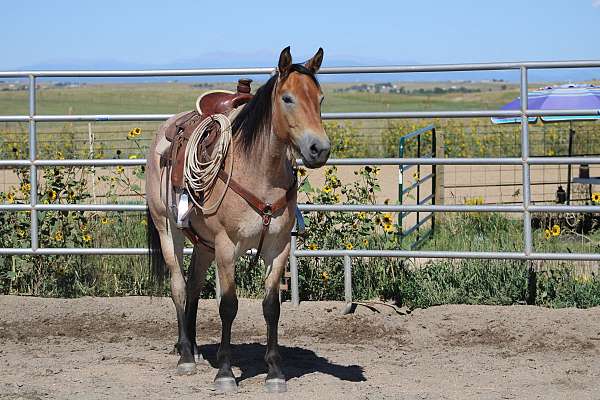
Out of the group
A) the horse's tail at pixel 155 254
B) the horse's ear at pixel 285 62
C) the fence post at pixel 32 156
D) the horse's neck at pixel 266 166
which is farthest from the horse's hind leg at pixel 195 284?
the fence post at pixel 32 156

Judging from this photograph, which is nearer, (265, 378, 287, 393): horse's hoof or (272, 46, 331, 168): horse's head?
(272, 46, 331, 168): horse's head

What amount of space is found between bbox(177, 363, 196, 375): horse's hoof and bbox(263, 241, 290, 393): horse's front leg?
2.08ft

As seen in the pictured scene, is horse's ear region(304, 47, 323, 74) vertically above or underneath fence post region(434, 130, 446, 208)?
above

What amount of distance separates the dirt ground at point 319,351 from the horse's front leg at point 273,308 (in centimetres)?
11

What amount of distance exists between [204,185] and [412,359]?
1.93 meters

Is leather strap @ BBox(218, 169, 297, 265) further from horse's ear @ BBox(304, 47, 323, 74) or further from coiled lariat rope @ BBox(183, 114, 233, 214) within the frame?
horse's ear @ BBox(304, 47, 323, 74)

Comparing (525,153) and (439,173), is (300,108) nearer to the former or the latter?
(525,153)

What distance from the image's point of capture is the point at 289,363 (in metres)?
6.68

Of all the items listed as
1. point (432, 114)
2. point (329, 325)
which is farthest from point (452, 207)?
point (329, 325)

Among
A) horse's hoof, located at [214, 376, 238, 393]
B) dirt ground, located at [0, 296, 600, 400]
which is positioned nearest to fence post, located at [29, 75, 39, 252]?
dirt ground, located at [0, 296, 600, 400]

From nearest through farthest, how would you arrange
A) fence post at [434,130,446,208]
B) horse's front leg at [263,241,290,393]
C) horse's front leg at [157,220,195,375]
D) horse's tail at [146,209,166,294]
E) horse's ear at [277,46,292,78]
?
1. horse's ear at [277,46,292,78]
2. horse's front leg at [263,241,290,393]
3. horse's front leg at [157,220,195,375]
4. horse's tail at [146,209,166,294]
5. fence post at [434,130,446,208]

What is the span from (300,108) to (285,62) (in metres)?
0.29

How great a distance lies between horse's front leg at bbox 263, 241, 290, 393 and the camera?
596 cm

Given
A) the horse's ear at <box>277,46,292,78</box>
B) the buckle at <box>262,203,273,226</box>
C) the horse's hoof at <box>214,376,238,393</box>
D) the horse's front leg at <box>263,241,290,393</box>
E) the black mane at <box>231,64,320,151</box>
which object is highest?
the horse's ear at <box>277,46,292,78</box>
